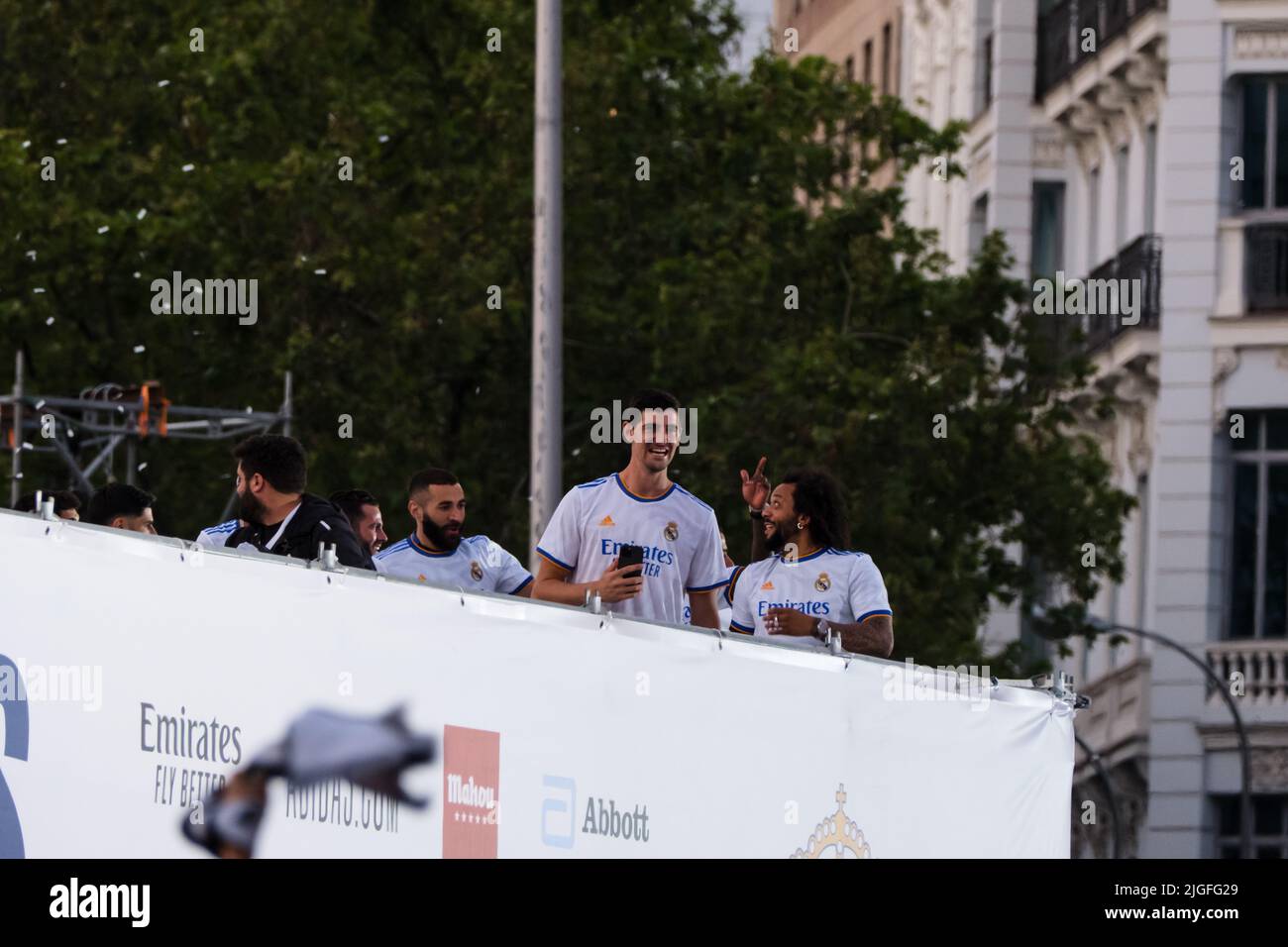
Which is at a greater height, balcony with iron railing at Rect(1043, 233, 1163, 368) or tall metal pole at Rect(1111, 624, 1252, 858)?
balcony with iron railing at Rect(1043, 233, 1163, 368)

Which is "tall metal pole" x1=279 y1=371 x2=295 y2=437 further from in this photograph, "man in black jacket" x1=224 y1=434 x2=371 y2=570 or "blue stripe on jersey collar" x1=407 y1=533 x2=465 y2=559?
"man in black jacket" x1=224 y1=434 x2=371 y2=570

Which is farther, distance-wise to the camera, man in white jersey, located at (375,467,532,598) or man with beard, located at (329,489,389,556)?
man with beard, located at (329,489,389,556)

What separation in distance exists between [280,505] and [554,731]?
2226 mm

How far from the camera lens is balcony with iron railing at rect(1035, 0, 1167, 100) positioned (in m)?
38.3

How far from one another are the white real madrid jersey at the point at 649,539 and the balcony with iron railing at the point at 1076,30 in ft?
86.9

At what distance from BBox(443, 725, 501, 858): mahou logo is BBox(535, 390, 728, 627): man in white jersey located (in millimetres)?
2369

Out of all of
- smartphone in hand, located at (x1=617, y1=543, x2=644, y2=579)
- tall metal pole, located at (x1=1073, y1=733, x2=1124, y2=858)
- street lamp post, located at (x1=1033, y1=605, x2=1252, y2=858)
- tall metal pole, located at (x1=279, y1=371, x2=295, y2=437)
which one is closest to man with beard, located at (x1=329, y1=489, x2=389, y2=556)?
smartphone in hand, located at (x1=617, y1=543, x2=644, y2=579)

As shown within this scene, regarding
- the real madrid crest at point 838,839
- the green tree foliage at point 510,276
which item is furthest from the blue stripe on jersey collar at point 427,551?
the green tree foliage at point 510,276

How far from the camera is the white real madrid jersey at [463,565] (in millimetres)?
12781

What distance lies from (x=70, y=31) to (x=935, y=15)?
19.0m

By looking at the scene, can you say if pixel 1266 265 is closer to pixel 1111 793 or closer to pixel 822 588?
pixel 1111 793

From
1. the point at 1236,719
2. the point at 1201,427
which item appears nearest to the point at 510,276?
the point at 1236,719

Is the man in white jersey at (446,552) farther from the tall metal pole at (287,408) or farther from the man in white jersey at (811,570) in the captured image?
the tall metal pole at (287,408)
